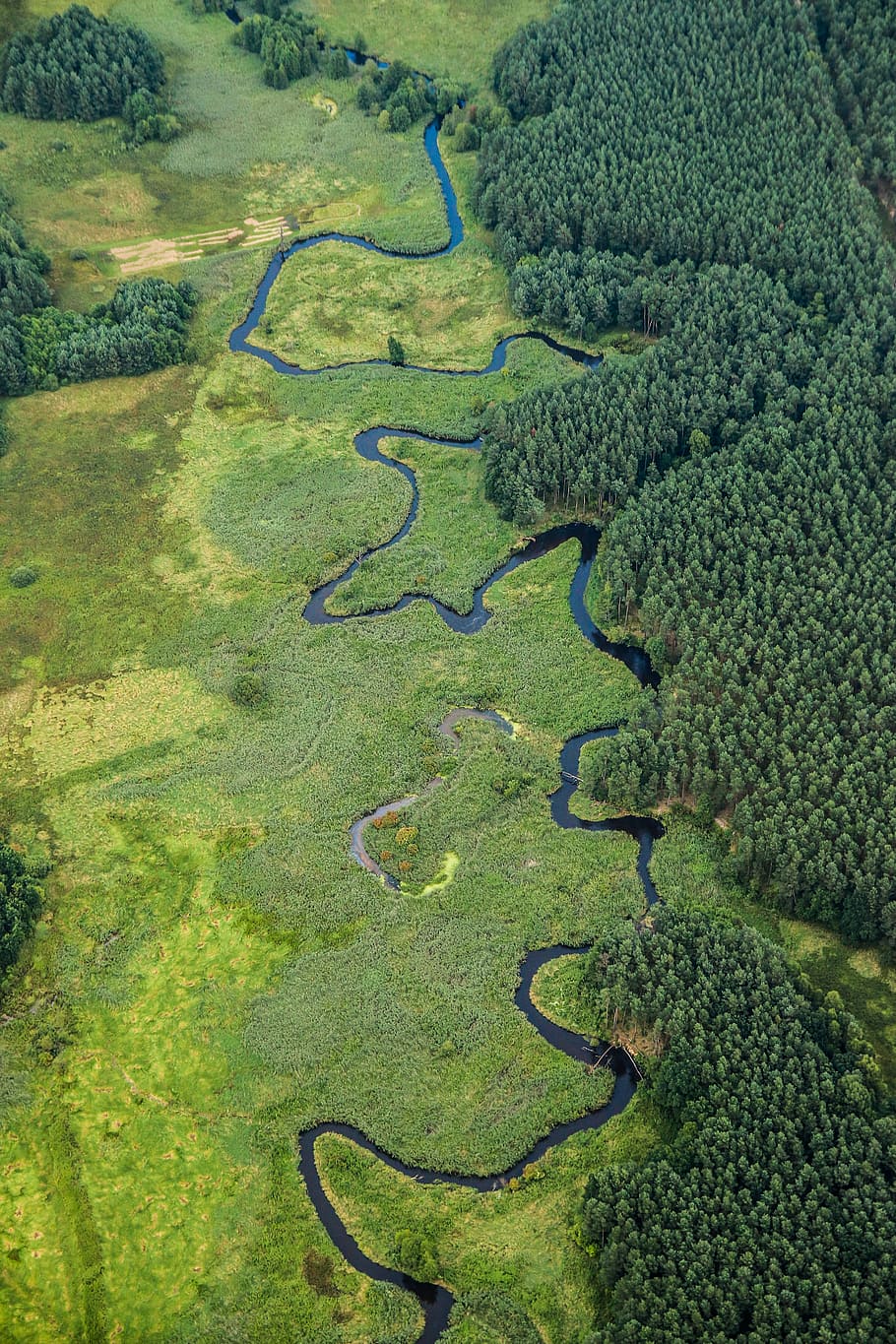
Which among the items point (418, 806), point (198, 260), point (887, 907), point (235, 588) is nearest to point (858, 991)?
point (887, 907)

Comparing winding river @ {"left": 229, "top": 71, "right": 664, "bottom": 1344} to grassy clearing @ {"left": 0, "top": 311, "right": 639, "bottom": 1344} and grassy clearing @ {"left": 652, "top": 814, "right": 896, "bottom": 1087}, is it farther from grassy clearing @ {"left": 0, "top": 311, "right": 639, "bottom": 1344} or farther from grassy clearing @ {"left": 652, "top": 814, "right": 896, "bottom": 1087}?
grassy clearing @ {"left": 652, "top": 814, "right": 896, "bottom": 1087}

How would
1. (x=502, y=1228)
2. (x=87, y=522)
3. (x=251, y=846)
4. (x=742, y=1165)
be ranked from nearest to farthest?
(x=742, y=1165) < (x=502, y=1228) < (x=251, y=846) < (x=87, y=522)

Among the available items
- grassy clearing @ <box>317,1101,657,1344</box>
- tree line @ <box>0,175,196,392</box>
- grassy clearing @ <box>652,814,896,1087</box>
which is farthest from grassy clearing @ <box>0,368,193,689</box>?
grassy clearing @ <box>317,1101,657,1344</box>

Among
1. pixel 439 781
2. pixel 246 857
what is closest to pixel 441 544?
pixel 439 781

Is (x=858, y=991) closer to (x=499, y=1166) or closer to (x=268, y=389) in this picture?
(x=499, y=1166)

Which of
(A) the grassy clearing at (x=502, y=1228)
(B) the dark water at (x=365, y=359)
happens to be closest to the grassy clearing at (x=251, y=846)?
(A) the grassy clearing at (x=502, y=1228)

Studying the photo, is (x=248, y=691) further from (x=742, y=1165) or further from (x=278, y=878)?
(x=742, y=1165)
